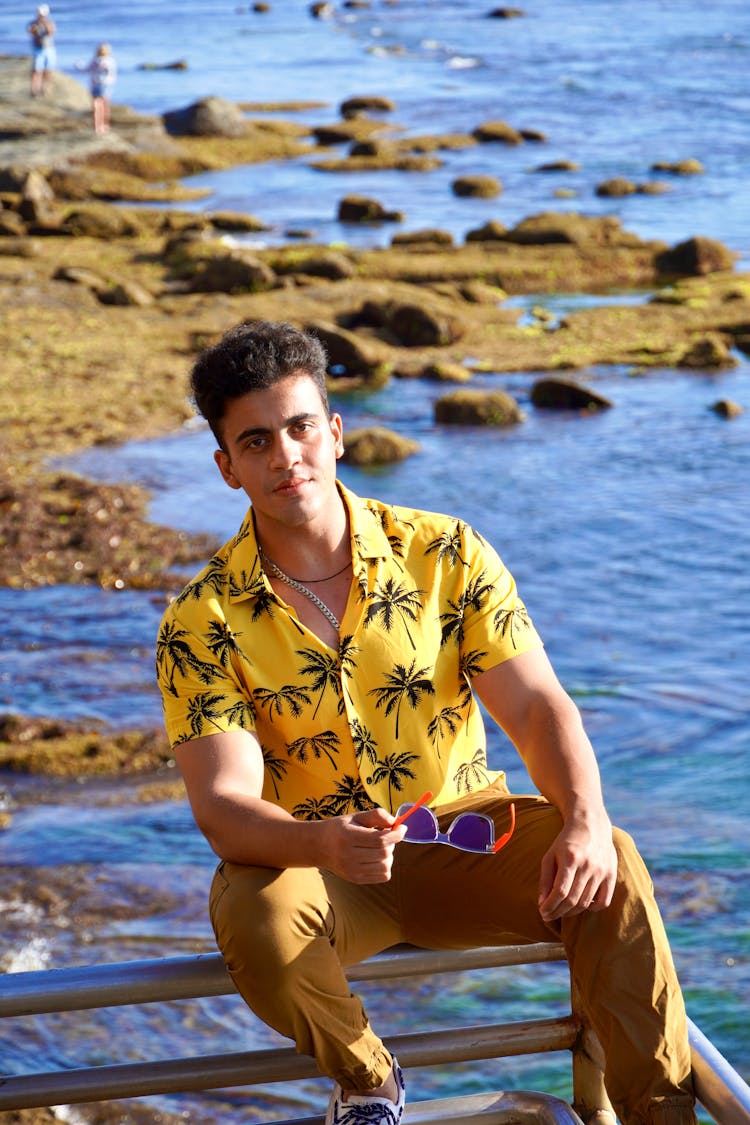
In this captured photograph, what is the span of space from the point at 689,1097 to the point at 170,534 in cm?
875

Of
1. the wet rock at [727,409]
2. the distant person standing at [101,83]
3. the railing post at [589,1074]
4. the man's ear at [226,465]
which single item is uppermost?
the man's ear at [226,465]

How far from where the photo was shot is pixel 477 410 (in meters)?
13.9

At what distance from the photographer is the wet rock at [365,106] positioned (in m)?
37.0

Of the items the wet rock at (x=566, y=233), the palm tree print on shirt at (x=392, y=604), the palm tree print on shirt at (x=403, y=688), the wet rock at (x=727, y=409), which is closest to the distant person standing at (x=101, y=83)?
the wet rock at (x=566, y=233)

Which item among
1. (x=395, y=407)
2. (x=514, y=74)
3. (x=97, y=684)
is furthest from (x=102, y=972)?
(x=514, y=74)

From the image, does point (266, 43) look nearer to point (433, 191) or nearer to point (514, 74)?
point (514, 74)

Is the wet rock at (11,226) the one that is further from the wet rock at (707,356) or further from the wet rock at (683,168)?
the wet rock at (683,168)

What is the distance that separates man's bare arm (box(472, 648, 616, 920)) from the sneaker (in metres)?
0.42

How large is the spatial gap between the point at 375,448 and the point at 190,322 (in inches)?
189

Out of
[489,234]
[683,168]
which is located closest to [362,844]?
[489,234]

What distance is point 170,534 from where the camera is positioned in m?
10.9

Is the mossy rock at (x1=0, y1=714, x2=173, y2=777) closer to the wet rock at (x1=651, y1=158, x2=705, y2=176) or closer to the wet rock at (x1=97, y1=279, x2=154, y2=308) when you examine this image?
the wet rock at (x1=97, y1=279, x2=154, y2=308)

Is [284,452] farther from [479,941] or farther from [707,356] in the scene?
[707,356]

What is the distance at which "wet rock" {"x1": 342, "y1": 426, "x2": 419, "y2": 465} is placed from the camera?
12.7 metres
